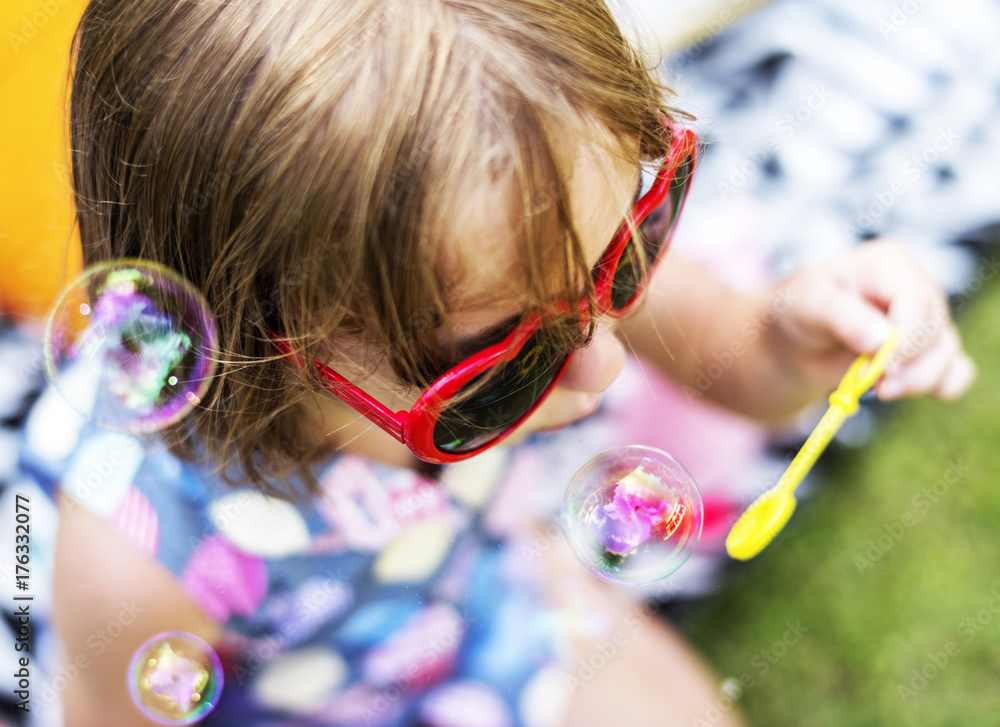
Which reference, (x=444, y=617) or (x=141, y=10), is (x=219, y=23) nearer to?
(x=141, y=10)

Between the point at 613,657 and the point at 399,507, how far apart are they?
1.30ft

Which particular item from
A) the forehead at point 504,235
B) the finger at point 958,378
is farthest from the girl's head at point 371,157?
the finger at point 958,378

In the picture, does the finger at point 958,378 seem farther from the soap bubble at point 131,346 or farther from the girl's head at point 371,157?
the soap bubble at point 131,346

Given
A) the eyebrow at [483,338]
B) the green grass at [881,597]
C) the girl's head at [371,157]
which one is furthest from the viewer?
the green grass at [881,597]

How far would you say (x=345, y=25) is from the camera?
562 millimetres

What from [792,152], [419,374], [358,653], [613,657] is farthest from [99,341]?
[792,152]

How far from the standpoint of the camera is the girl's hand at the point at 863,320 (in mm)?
1013

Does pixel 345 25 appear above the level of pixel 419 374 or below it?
above

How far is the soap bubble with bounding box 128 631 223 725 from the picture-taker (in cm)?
97

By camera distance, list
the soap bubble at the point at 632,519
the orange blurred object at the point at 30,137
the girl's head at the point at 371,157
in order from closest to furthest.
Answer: the girl's head at the point at 371,157 → the soap bubble at the point at 632,519 → the orange blurred object at the point at 30,137

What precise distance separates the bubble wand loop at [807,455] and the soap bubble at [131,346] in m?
0.67

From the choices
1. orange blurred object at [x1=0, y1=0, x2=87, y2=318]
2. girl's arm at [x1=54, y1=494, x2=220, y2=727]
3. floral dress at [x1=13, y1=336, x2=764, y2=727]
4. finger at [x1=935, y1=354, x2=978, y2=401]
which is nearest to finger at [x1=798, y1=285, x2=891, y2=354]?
finger at [x1=935, y1=354, x2=978, y2=401]

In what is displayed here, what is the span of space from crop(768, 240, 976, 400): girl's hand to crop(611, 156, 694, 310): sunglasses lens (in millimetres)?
295

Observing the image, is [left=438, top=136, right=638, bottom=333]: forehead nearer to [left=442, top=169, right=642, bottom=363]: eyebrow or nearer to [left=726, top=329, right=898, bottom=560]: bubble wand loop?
[left=442, top=169, right=642, bottom=363]: eyebrow
